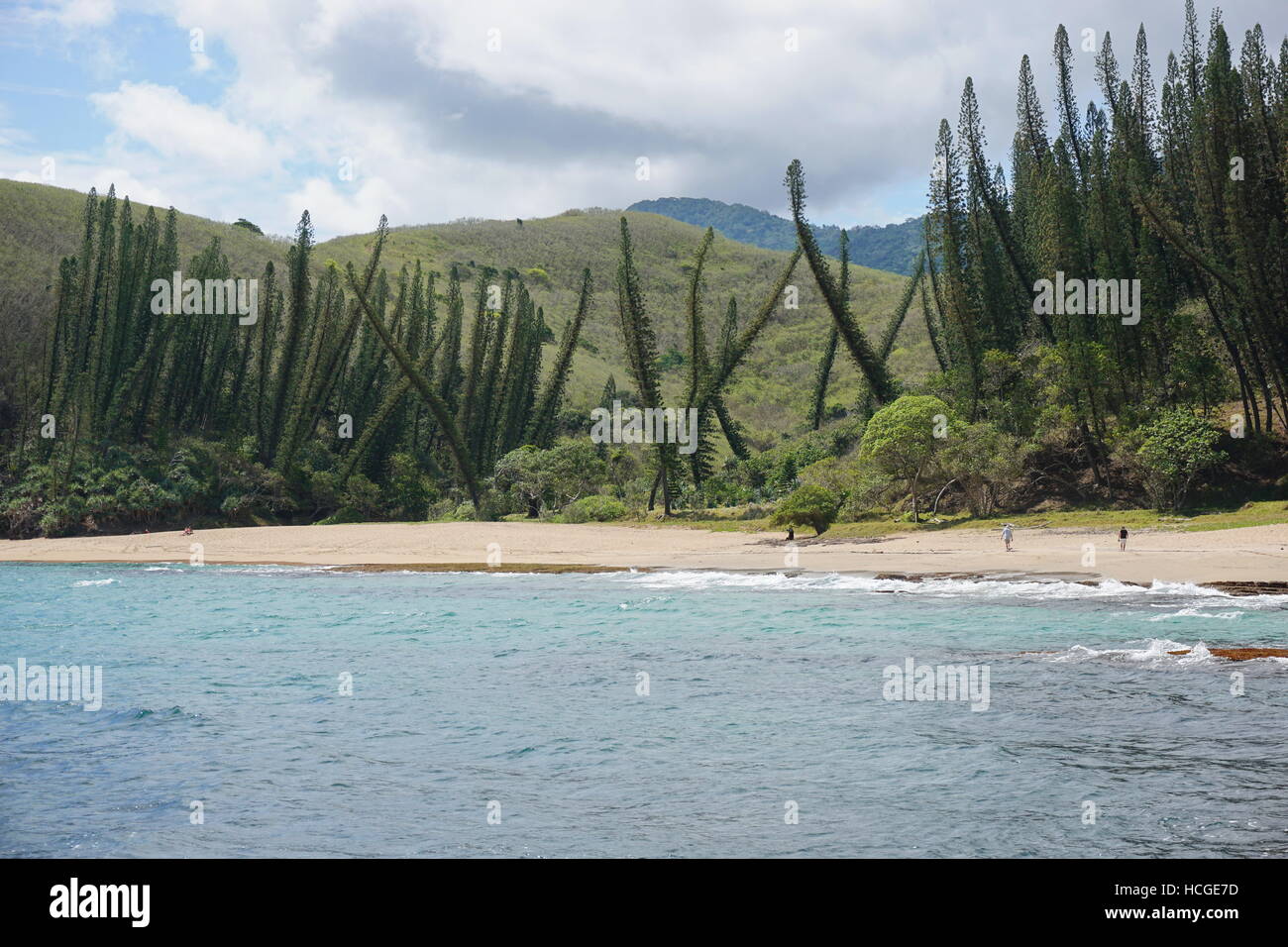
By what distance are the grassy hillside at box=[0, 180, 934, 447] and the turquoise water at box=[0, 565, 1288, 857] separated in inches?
1809

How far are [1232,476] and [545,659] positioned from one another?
2693 cm

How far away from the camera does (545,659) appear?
58.1 feet

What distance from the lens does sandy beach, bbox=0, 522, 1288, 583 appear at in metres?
25.3

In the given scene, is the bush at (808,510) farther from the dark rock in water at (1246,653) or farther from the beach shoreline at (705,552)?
the dark rock in water at (1246,653)

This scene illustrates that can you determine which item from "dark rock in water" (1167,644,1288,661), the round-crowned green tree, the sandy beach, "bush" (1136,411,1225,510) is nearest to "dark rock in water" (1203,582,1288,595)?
the sandy beach

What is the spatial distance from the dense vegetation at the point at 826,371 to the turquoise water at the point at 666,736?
611 inches

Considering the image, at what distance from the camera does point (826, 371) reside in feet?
194

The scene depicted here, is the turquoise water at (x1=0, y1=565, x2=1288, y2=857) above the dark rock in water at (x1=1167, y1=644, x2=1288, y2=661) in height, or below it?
below

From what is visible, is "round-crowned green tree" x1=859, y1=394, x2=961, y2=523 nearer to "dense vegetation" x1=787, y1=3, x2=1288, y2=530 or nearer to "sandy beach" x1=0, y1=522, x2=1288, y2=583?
"dense vegetation" x1=787, y1=3, x2=1288, y2=530

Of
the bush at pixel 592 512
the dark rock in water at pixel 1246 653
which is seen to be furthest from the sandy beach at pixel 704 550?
the dark rock in water at pixel 1246 653

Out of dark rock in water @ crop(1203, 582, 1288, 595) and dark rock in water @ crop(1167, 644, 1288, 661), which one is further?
dark rock in water @ crop(1203, 582, 1288, 595)

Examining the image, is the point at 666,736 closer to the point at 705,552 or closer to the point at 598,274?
the point at 705,552
